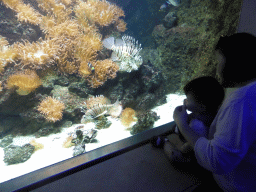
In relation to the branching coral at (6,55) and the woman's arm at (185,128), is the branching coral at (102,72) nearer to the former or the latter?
the branching coral at (6,55)

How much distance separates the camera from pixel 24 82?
2631mm

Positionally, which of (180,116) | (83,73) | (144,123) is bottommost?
(180,116)

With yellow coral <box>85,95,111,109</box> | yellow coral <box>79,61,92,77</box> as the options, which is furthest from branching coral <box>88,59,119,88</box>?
yellow coral <box>85,95,111,109</box>

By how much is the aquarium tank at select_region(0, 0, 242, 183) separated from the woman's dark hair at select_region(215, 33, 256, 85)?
1.92 m

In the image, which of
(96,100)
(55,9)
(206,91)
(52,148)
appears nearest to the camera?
(206,91)

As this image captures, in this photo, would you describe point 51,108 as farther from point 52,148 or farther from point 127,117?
point 127,117

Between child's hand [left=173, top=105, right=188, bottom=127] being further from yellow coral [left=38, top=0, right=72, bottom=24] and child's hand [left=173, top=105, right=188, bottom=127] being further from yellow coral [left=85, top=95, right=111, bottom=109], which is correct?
yellow coral [left=38, top=0, right=72, bottom=24]

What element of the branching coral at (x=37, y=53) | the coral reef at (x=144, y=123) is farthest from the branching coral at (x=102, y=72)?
the coral reef at (x=144, y=123)

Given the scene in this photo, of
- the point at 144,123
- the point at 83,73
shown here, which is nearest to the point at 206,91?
the point at 144,123

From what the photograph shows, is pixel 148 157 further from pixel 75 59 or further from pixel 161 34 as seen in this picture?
pixel 161 34

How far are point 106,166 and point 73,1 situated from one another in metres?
4.99

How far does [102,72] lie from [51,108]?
127 centimetres

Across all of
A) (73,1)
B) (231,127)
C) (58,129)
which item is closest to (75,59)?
(58,129)

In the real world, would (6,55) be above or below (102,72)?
above
